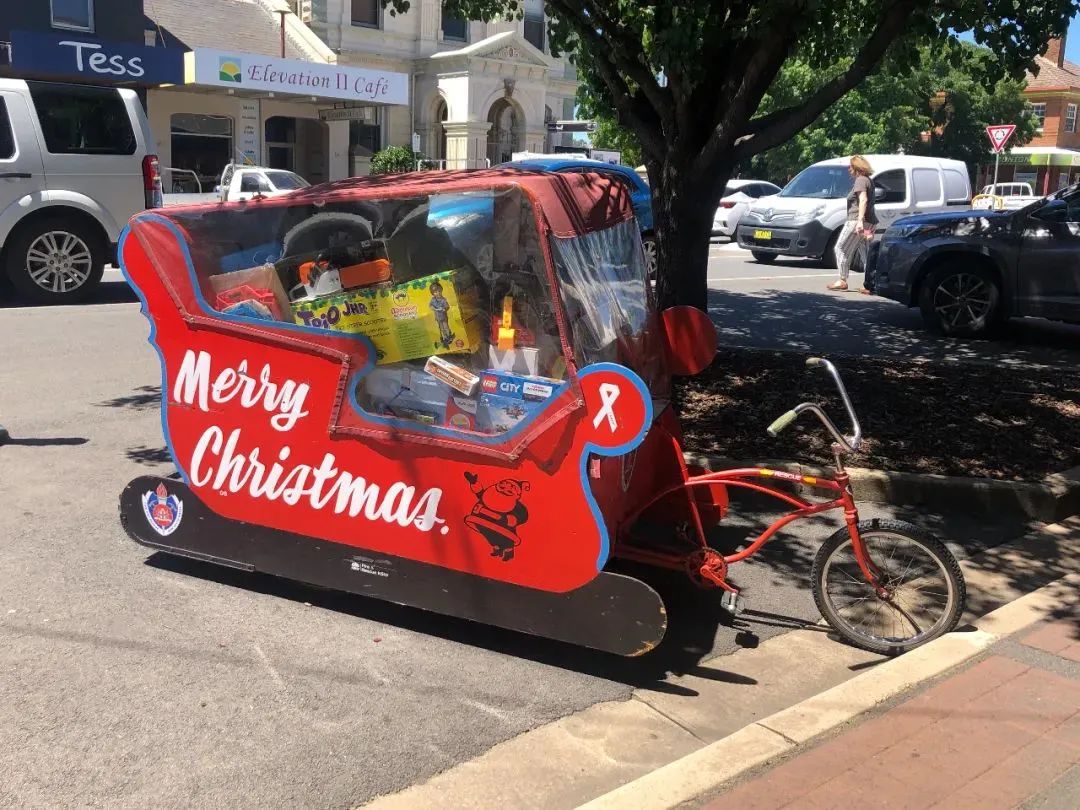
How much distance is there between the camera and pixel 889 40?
6312 millimetres

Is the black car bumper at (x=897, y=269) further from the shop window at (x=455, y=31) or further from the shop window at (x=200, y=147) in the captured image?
the shop window at (x=455, y=31)

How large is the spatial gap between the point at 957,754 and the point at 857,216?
39.9 ft

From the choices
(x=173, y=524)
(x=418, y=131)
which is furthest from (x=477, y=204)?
(x=418, y=131)

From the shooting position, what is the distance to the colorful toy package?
3.90 metres

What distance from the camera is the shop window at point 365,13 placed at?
32875 mm

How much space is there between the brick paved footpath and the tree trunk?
3854 mm

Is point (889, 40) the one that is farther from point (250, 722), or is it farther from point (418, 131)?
point (418, 131)

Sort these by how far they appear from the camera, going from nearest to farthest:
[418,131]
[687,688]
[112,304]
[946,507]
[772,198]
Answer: [687,688], [946,507], [112,304], [772,198], [418,131]

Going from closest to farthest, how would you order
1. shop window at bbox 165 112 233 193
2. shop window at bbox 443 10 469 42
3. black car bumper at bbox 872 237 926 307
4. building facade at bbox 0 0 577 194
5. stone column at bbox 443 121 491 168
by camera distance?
1. black car bumper at bbox 872 237 926 307
2. building facade at bbox 0 0 577 194
3. shop window at bbox 165 112 233 193
4. stone column at bbox 443 121 491 168
5. shop window at bbox 443 10 469 42

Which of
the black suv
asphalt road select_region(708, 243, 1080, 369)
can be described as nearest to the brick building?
asphalt road select_region(708, 243, 1080, 369)

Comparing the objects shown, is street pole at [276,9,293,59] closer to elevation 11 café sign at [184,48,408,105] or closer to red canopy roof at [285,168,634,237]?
elevation 11 café sign at [184,48,408,105]

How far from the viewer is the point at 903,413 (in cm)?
686

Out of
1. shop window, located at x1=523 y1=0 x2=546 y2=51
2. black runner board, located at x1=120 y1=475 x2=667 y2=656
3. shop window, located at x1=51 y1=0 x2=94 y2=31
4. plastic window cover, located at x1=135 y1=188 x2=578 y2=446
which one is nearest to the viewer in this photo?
black runner board, located at x1=120 y1=475 x2=667 y2=656

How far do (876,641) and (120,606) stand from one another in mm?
3119
